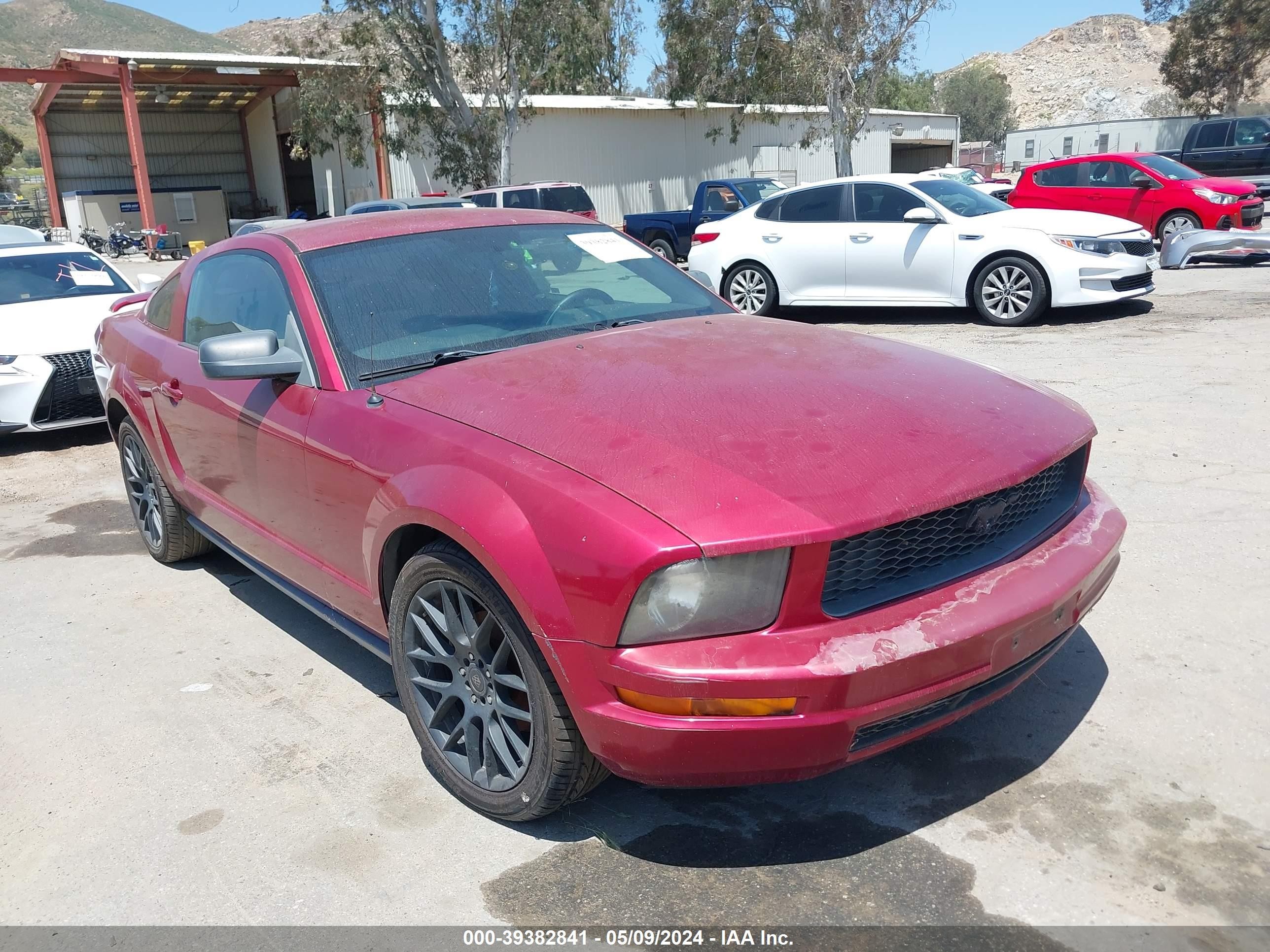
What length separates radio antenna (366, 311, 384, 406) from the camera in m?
3.08

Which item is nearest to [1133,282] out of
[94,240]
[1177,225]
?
[1177,225]

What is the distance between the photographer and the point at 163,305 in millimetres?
4754

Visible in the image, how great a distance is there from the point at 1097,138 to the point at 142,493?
38959 mm

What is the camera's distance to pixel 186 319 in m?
4.40

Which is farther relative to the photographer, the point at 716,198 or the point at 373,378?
the point at 716,198

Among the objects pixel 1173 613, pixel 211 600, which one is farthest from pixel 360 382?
pixel 1173 613

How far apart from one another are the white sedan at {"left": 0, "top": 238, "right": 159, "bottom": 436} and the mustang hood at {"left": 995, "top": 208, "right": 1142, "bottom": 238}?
7656 millimetres

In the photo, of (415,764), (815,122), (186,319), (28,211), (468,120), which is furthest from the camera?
(28,211)

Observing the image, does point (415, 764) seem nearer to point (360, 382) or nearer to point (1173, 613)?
point (360, 382)

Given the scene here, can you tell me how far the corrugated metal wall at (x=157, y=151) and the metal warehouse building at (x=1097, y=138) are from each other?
29.6 meters

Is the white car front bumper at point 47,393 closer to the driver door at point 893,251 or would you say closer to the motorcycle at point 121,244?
the driver door at point 893,251

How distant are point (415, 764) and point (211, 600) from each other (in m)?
1.91

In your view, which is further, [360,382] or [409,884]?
[360,382]

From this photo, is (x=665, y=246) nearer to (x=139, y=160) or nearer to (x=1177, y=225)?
(x=1177, y=225)
